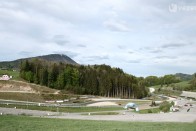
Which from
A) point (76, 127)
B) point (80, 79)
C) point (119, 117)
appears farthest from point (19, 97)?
point (76, 127)

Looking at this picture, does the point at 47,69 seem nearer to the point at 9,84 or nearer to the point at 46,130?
the point at 9,84

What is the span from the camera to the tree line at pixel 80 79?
15400 centimetres

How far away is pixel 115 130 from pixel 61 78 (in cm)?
12784

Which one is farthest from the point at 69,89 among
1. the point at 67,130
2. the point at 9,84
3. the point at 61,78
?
the point at 67,130

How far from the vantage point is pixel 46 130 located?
85.7ft

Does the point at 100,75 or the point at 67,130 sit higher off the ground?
the point at 100,75

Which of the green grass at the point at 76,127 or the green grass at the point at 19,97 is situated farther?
the green grass at the point at 19,97

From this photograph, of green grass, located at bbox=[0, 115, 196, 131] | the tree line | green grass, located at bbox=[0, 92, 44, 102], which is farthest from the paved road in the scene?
the tree line

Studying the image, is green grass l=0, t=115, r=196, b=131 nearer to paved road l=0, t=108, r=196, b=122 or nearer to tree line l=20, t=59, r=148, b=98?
paved road l=0, t=108, r=196, b=122

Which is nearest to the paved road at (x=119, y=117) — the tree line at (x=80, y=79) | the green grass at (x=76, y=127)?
the green grass at (x=76, y=127)

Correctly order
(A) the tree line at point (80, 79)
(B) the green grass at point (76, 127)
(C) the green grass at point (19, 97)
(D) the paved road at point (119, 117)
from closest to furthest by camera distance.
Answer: (B) the green grass at point (76, 127)
(D) the paved road at point (119, 117)
(C) the green grass at point (19, 97)
(A) the tree line at point (80, 79)

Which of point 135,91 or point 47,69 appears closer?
point 47,69

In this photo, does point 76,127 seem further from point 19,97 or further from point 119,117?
point 19,97

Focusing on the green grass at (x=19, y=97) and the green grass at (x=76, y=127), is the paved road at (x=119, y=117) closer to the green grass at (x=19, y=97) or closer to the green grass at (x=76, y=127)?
the green grass at (x=76, y=127)
